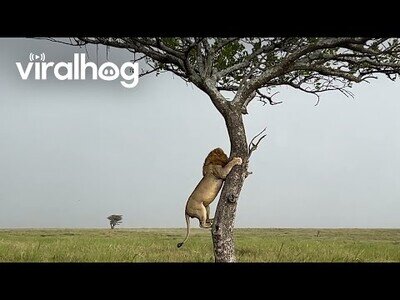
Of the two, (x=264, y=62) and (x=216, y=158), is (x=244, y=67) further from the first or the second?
(x=216, y=158)

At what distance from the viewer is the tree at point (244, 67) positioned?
5.05 meters

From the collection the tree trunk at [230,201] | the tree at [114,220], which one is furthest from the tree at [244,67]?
the tree at [114,220]

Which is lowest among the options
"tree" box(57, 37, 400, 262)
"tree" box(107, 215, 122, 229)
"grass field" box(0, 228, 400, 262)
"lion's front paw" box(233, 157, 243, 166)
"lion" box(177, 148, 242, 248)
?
"grass field" box(0, 228, 400, 262)

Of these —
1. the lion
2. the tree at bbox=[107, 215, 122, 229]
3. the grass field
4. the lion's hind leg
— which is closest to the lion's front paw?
the lion

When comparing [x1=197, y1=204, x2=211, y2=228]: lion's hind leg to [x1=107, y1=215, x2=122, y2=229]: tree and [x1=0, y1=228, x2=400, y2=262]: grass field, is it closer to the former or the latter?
[x1=0, y1=228, x2=400, y2=262]: grass field

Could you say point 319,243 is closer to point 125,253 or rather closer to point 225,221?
point 225,221

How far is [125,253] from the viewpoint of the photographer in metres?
5.17

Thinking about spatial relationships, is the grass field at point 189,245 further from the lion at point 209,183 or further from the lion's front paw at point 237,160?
the lion's front paw at point 237,160

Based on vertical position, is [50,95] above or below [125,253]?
above

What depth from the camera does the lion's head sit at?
4.99 metres
